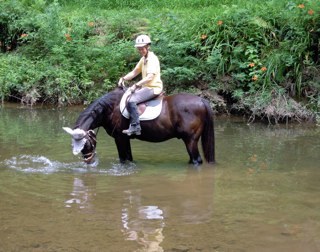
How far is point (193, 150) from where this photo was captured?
9.77 meters

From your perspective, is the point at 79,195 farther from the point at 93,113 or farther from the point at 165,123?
the point at 165,123

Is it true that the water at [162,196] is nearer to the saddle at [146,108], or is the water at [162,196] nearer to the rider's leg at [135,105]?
the rider's leg at [135,105]

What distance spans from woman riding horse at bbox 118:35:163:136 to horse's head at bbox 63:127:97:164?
571 mm

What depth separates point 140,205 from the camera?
7688 millimetres

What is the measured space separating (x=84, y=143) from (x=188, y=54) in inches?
269

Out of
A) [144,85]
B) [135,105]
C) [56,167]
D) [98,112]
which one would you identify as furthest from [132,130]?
[56,167]

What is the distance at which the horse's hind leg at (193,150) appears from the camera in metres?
9.76

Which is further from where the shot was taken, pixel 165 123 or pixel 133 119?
pixel 165 123

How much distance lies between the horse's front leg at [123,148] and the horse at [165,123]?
0.02m

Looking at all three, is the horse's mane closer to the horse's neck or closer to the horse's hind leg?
the horse's neck

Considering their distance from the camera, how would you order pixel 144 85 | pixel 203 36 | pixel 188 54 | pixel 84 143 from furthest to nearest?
pixel 188 54 → pixel 203 36 → pixel 144 85 → pixel 84 143

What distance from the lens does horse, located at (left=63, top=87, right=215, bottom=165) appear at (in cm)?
966

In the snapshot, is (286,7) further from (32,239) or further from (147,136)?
(32,239)

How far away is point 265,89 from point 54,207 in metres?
7.89
